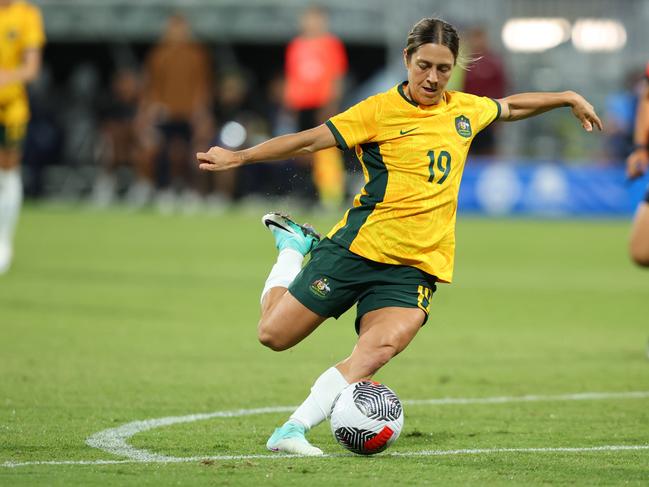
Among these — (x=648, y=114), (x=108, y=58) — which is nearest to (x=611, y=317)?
(x=648, y=114)

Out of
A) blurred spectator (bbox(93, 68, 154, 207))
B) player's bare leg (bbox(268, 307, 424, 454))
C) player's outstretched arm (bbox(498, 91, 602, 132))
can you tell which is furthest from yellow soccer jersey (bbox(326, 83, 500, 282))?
blurred spectator (bbox(93, 68, 154, 207))

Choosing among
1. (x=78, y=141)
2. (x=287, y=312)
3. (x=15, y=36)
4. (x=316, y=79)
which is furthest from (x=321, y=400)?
(x=78, y=141)

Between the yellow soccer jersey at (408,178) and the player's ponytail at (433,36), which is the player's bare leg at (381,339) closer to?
the yellow soccer jersey at (408,178)

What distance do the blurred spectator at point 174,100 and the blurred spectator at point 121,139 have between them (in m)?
1.34

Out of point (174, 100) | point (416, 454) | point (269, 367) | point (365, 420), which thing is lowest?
point (269, 367)

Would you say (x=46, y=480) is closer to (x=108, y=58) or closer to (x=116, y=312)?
(x=116, y=312)

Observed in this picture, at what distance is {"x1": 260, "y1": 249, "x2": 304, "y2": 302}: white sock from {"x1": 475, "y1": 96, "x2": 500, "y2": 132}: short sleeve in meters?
1.16

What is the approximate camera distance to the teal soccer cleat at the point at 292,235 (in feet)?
23.1

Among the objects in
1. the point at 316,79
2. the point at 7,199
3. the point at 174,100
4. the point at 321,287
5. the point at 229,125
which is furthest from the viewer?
the point at 229,125

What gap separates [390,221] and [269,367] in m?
2.77

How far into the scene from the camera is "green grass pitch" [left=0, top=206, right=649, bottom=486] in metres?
5.65

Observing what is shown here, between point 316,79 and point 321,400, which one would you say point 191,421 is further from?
point 316,79

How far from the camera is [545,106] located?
21.9 ft

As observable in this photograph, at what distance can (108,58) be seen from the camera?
30219 mm
